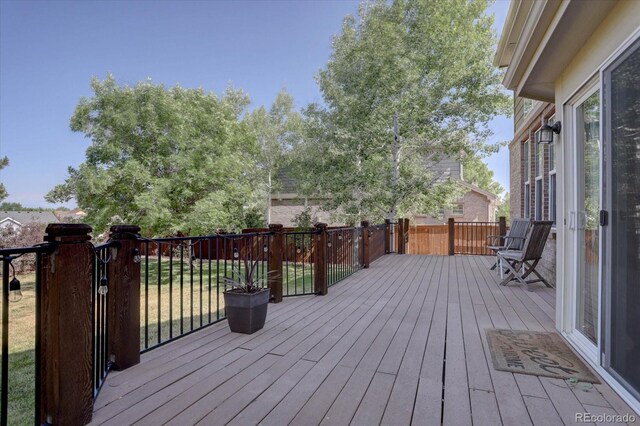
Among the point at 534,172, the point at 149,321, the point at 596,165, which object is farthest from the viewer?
the point at 534,172

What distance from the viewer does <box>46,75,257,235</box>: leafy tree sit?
7797 mm

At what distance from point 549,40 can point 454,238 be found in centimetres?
827

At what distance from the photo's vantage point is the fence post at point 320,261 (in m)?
4.61

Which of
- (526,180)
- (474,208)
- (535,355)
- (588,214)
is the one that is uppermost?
(526,180)

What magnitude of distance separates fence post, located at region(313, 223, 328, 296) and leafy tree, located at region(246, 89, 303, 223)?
9453mm

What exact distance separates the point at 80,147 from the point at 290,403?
9.10 m

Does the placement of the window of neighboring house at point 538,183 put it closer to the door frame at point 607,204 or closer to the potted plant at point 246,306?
the door frame at point 607,204

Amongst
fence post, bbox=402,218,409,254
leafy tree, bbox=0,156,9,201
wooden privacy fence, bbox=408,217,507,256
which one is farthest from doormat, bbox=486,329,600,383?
leafy tree, bbox=0,156,9,201

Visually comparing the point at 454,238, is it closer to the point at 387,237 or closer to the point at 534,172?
the point at 387,237

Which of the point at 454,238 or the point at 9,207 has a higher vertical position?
the point at 9,207

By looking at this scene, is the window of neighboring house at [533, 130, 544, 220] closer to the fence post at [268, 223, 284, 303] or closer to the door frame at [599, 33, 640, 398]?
the door frame at [599, 33, 640, 398]

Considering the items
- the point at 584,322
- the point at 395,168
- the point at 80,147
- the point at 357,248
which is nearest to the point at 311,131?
the point at 395,168

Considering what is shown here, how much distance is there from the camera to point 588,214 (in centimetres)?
256

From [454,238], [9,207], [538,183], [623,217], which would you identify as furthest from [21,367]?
[9,207]
